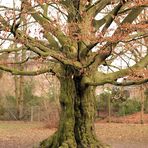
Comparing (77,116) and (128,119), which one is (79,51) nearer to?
(77,116)

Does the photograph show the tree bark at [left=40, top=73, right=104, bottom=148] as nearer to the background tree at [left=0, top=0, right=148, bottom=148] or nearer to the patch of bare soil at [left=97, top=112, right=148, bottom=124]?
the background tree at [left=0, top=0, right=148, bottom=148]

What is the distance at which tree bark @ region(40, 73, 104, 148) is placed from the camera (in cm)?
1385

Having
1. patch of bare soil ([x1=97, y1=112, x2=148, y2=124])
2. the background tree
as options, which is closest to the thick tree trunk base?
the background tree

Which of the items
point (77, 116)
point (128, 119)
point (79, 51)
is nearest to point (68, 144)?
point (77, 116)

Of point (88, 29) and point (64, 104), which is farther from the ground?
point (88, 29)

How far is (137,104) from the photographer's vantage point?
3688cm

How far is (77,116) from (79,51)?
9.25 feet

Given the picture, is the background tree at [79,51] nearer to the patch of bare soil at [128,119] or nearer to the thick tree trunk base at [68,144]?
the thick tree trunk base at [68,144]

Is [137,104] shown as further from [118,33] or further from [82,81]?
[118,33]

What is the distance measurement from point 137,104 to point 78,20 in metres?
25.5

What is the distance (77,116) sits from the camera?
551 inches

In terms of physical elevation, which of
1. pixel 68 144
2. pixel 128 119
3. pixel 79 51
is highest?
pixel 79 51

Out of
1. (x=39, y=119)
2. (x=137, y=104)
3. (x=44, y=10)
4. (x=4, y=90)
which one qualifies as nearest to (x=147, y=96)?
Answer: (x=137, y=104)

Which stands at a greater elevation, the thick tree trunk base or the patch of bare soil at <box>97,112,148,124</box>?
the patch of bare soil at <box>97,112,148,124</box>
